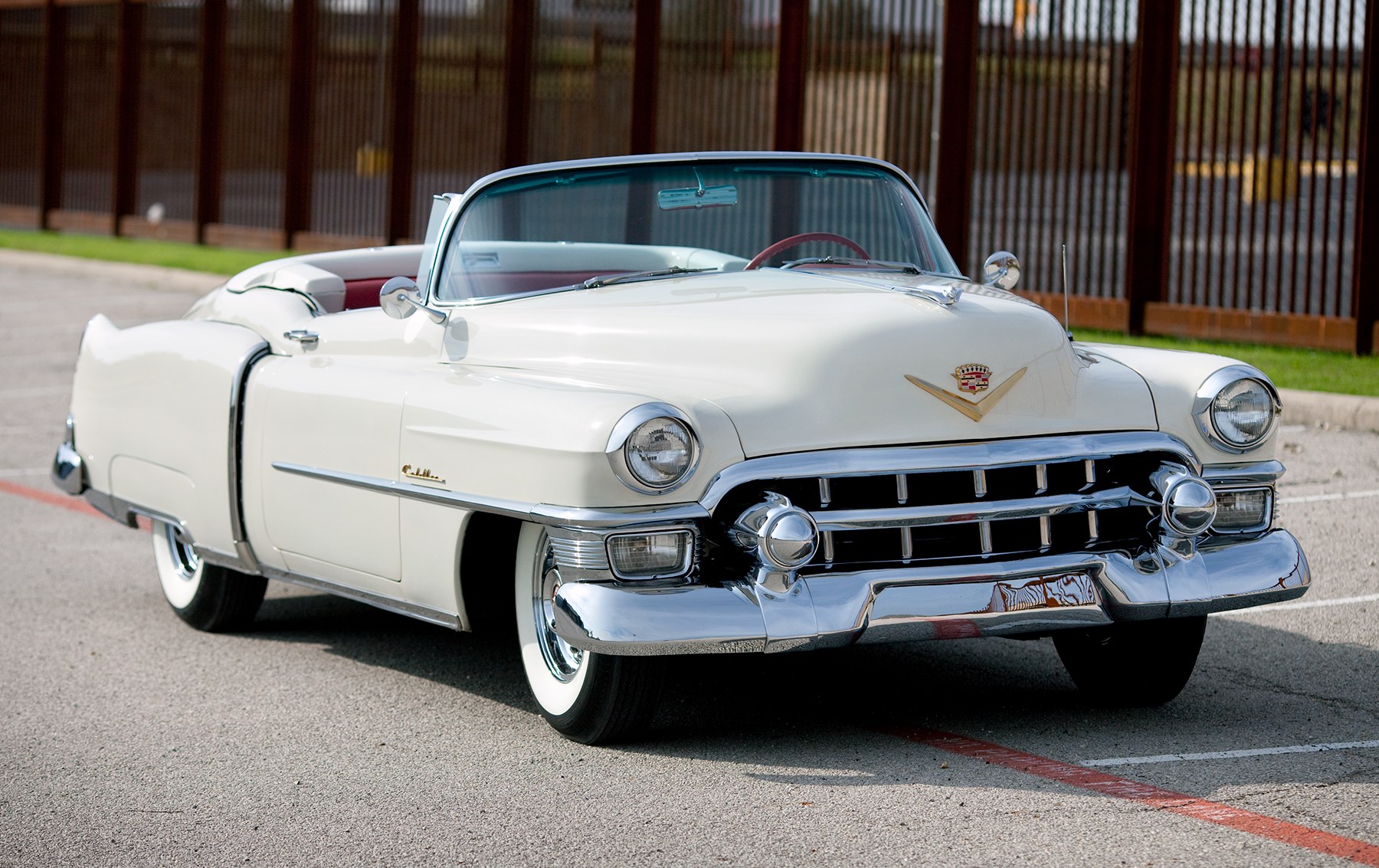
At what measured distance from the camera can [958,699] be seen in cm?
522

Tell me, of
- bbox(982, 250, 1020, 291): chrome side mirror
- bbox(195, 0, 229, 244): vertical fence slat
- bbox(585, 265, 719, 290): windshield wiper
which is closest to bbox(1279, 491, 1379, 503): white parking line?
bbox(982, 250, 1020, 291): chrome side mirror

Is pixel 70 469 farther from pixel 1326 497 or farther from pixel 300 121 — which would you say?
pixel 300 121

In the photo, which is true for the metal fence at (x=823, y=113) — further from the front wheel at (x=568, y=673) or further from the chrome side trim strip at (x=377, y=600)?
the front wheel at (x=568, y=673)

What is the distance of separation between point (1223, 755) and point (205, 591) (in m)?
3.56

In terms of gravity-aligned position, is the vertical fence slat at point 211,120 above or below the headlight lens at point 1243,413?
above

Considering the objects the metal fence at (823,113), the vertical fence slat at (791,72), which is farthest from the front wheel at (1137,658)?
the vertical fence slat at (791,72)

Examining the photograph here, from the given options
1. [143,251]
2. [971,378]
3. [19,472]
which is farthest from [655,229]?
[143,251]

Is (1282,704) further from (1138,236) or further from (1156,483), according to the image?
(1138,236)

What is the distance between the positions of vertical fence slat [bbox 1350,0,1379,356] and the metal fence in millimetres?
22

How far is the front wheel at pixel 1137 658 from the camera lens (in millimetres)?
5023

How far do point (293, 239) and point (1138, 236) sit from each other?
36.8ft

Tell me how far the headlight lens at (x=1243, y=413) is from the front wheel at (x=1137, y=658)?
524 millimetres

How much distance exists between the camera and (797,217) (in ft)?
19.2

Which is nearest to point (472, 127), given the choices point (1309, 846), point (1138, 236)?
point (1138, 236)
